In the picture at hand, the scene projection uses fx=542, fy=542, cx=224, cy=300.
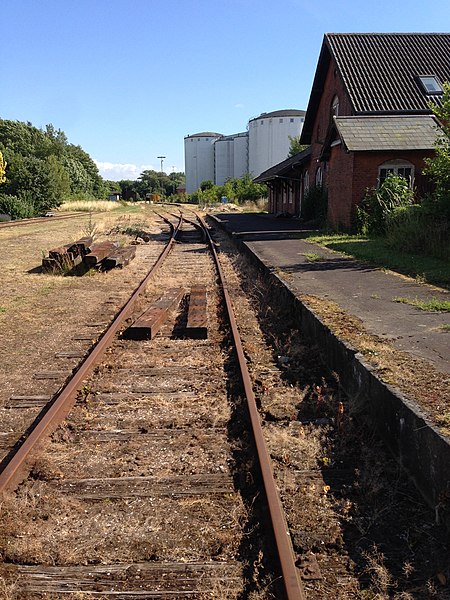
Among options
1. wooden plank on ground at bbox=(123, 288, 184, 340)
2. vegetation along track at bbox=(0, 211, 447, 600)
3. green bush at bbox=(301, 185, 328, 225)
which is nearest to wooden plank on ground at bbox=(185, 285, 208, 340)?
wooden plank on ground at bbox=(123, 288, 184, 340)

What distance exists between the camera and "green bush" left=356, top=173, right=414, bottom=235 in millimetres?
17219

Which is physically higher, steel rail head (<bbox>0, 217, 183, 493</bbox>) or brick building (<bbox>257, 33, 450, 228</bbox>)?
brick building (<bbox>257, 33, 450, 228</bbox>)

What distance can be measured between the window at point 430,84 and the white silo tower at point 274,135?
69.5m

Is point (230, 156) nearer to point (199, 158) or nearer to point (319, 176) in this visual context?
point (199, 158)

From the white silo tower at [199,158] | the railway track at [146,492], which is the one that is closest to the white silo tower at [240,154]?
the white silo tower at [199,158]

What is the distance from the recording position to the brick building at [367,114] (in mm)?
18938

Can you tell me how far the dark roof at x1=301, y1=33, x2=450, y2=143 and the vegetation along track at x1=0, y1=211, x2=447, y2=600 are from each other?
67.3ft

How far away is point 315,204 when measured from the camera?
87.1 feet

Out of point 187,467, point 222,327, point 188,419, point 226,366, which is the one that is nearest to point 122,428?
point 188,419

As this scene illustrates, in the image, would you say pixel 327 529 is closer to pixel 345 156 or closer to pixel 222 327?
pixel 222 327

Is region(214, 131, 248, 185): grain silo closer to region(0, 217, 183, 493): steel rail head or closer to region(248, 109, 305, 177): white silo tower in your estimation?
region(248, 109, 305, 177): white silo tower

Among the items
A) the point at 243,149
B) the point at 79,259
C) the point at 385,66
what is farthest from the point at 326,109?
the point at 243,149

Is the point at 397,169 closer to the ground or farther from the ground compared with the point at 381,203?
farther from the ground

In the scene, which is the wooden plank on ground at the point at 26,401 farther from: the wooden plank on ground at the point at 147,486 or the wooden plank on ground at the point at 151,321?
the wooden plank on ground at the point at 151,321
